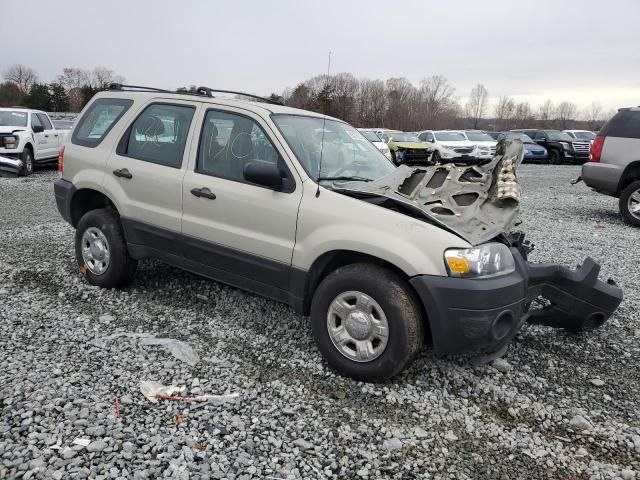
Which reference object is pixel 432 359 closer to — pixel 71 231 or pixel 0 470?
pixel 0 470

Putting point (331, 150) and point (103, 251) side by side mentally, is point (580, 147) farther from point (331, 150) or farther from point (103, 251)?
point (103, 251)

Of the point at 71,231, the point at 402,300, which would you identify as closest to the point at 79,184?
the point at 71,231

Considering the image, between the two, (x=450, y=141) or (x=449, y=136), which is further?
(x=449, y=136)

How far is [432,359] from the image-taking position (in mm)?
3965

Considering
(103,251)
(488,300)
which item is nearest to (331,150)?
(488,300)

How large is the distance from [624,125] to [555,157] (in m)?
19.3

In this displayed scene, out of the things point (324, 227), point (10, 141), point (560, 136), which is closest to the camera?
point (324, 227)

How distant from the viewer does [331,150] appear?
432cm

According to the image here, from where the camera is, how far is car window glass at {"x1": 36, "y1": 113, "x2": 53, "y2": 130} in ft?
50.4

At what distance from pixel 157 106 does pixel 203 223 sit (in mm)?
1281

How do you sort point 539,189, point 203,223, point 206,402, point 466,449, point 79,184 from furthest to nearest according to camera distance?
point 539,189, point 79,184, point 203,223, point 206,402, point 466,449

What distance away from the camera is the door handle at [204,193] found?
4113mm

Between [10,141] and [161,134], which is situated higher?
[161,134]

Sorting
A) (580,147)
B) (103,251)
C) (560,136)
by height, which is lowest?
(103,251)
